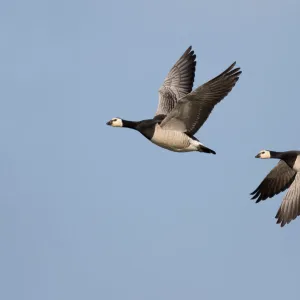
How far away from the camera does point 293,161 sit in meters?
21.4

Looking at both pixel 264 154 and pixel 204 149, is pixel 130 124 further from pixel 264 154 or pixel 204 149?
pixel 264 154

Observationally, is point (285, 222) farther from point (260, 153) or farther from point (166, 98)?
point (166, 98)

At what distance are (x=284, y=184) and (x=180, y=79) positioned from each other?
393 cm

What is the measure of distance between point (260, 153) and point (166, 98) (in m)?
2.73

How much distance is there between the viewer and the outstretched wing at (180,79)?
23.4m

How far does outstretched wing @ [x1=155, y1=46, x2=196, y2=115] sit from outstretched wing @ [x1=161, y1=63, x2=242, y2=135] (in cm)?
324

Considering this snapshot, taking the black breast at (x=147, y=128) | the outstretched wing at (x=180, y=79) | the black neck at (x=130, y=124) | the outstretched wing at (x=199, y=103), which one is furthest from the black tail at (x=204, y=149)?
the outstretched wing at (x=180, y=79)

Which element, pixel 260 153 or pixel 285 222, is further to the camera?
pixel 260 153

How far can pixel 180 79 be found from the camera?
2383cm

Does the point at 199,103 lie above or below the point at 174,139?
above

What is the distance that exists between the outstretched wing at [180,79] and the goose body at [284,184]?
261 centimetres

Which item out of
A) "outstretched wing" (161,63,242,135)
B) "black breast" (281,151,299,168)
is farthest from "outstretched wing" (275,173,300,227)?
"outstretched wing" (161,63,242,135)

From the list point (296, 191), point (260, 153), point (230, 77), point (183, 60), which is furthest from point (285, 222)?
point (183, 60)

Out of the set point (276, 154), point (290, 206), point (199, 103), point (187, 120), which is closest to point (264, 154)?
point (276, 154)
